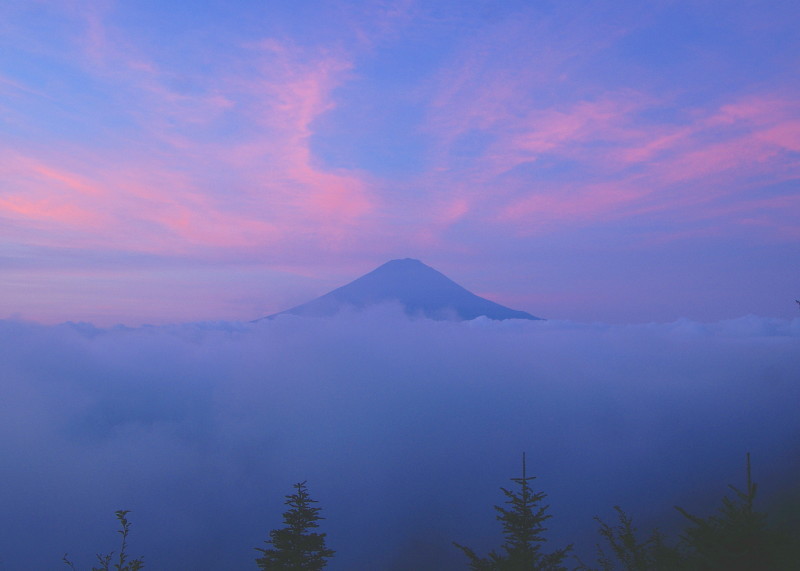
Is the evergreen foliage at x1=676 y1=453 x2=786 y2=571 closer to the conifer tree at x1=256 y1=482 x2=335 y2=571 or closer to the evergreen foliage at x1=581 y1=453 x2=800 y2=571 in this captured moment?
the evergreen foliage at x1=581 y1=453 x2=800 y2=571

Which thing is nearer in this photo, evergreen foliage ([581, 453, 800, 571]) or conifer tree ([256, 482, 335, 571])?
evergreen foliage ([581, 453, 800, 571])

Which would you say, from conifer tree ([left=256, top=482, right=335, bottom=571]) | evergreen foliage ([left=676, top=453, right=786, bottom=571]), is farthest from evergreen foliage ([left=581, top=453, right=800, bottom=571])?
conifer tree ([left=256, top=482, right=335, bottom=571])

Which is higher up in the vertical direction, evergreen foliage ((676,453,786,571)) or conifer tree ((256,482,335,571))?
evergreen foliage ((676,453,786,571))

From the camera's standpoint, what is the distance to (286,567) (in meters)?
20.3

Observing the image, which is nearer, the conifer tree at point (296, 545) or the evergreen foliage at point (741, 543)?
the evergreen foliage at point (741, 543)

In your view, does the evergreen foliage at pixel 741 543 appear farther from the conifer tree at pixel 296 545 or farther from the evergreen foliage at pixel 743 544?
the conifer tree at pixel 296 545

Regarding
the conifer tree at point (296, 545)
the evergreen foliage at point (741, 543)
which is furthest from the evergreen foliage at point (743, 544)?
the conifer tree at point (296, 545)

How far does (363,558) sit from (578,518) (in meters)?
87.2

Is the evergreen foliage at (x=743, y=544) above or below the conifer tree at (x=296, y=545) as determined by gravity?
above

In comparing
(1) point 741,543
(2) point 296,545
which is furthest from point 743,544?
(2) point 296,545

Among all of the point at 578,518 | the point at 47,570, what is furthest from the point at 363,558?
the point at 47,570

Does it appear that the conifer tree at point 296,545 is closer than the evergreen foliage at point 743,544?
No

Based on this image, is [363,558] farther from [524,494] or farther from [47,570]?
[524,494]

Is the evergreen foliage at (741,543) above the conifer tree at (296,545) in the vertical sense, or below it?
above
